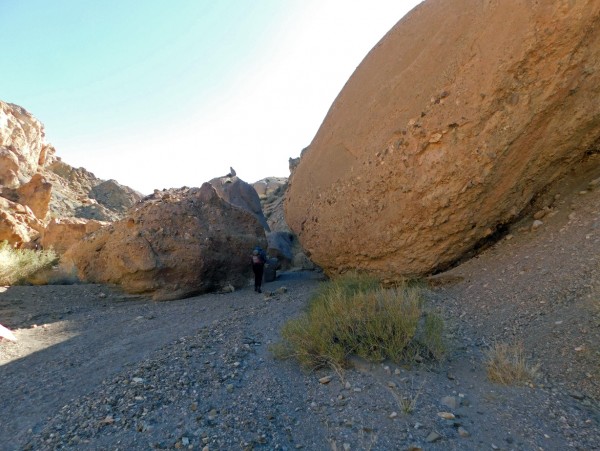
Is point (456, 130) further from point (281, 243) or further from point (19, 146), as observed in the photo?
point (19, 146)

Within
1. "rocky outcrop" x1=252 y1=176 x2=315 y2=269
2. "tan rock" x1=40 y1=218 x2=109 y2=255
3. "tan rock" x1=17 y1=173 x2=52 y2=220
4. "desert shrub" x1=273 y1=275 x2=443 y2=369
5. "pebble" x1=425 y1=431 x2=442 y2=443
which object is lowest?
"pebble" x1=425 y1=431 x2=442 y2=443

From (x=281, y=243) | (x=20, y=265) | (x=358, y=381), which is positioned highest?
(x=20, y=265)

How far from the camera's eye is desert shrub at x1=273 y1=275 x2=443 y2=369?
416 cm

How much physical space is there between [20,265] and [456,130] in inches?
442

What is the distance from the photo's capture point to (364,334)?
438 cm

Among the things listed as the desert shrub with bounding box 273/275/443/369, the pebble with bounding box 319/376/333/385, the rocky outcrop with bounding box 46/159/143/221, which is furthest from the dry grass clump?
the rocky outcrop with bounding box 46/159/143/221

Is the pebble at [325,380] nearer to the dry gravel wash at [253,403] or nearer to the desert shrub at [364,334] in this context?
the dry gravel wash at [253,403]

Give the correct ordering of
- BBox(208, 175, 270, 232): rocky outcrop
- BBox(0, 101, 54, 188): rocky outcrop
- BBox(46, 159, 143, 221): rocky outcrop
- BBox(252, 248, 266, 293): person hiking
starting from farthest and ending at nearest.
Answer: BBox(46, 159, 143, 221): rocky outcrop → BBox(0, 101, 54, 188): rocky outcrop → BBox(208, 175, 270, 232): rocky outcrop → BBox(252, 248, 266, 293): person hiking

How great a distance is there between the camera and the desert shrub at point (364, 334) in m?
4.16

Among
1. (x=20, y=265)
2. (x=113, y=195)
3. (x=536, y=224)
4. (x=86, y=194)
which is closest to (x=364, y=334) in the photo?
(x=536, y=224)

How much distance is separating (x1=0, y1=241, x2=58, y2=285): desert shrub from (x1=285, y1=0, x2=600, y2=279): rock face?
7892 mm

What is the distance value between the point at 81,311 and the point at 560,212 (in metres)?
9.16

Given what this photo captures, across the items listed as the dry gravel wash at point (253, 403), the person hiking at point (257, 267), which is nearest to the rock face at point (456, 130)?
the person hiking at point (257, 267)

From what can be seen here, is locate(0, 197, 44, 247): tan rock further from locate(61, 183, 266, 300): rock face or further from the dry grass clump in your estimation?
the dry grass clump
